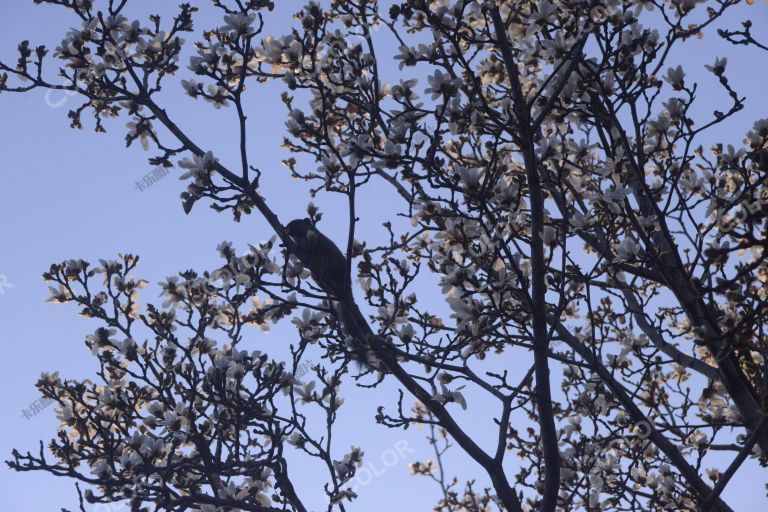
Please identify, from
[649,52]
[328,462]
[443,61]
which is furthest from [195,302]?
[649,52]

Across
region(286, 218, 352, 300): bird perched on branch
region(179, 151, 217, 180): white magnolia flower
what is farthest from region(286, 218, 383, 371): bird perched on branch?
region(179, 151, 217, 180): white magnolia flower

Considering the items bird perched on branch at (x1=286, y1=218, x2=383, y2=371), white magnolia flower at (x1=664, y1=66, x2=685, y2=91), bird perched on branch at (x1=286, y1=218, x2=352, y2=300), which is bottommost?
bird perched on branch at (x1=286, y1=218, x2=383, y2=371)

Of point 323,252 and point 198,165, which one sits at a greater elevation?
point 323,252

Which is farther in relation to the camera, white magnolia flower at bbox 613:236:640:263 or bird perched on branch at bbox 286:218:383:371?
bird perched on branch at bbox 286:218:383:371

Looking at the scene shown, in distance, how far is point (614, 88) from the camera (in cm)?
585

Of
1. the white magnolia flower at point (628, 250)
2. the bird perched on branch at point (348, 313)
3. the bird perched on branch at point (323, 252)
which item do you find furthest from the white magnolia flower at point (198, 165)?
the white magnolia flower at point (628, 250)

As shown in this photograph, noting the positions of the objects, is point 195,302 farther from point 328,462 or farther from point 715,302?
point 715,302

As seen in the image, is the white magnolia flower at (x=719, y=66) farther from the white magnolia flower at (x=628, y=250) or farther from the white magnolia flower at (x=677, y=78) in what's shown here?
the white magnolia flower at (x=628, y=250)

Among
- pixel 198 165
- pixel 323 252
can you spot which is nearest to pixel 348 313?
pixel 198 165

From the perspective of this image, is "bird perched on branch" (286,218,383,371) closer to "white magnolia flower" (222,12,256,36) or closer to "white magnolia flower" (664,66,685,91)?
"white magnolia flower" (222,12,256,36)

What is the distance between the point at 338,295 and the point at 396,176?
1651 millimetres

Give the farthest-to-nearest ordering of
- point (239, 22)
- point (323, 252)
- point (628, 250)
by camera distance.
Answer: point (323, 252) → point (239, 22) → point (628, 250)

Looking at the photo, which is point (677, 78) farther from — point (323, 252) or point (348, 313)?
point (323, 252)

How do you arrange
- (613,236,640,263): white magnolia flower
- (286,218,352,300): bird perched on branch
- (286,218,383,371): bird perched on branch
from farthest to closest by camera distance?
(286,218,352,300): bird perched on branch
(286,218,383,371): bird perched on branch
(613,236,640,263): white magnolia flower
